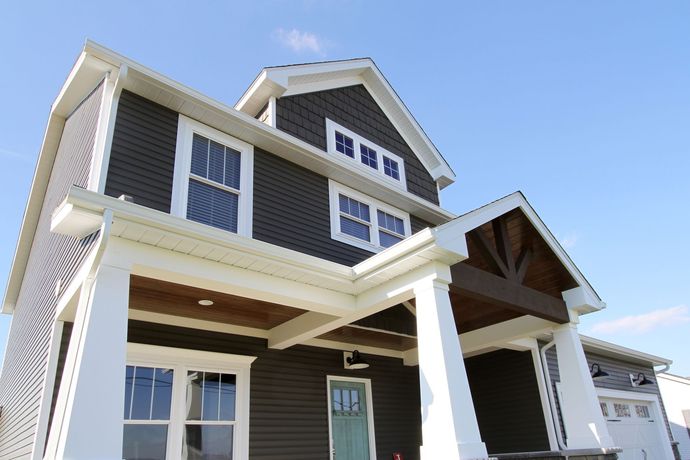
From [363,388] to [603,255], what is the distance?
40.6 ft

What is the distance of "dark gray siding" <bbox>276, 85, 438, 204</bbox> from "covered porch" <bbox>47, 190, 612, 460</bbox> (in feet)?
11.3

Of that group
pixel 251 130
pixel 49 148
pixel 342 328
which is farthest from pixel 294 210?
pixel 49 148

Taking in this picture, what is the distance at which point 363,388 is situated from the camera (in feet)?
26.2

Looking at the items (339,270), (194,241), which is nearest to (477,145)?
(339,270)

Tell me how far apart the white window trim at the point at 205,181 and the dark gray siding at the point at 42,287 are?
102 centimetres

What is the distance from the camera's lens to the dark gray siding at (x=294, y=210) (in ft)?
23.1

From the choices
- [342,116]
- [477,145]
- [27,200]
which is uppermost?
[477,145]

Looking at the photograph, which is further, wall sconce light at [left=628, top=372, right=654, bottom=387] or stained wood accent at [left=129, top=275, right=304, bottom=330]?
wall sconce light at [left=628, top=372, right=654, bottom=387]

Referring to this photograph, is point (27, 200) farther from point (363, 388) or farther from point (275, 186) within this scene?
point (363, 388)

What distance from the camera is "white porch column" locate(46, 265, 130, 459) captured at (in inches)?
131

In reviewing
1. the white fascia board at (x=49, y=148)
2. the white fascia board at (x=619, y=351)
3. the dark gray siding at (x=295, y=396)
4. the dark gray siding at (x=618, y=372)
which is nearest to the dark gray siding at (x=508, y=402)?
the dark gray siding at (x=618, y=372)

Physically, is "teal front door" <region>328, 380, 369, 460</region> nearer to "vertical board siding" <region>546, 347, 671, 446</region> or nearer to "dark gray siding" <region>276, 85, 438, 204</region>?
"dark gray siding" <region>276, 85, 438, 204</region>

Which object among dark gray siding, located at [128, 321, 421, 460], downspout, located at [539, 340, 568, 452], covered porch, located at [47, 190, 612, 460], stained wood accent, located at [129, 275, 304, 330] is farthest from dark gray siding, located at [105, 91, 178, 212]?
downspout, located at [539, 340, 568, 452]

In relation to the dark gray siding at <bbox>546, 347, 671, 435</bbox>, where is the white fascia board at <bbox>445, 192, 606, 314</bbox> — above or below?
above
